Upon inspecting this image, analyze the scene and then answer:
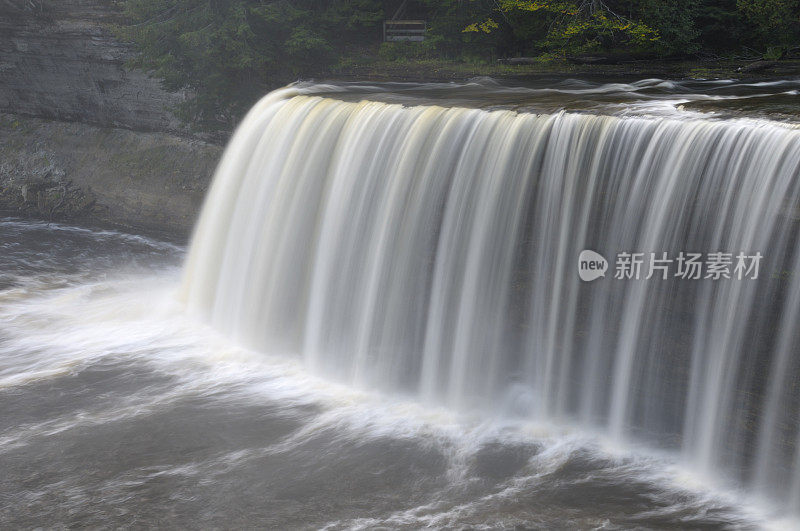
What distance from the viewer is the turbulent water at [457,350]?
7.41 metres

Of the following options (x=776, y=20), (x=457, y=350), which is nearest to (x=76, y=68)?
(x=457, y=350)

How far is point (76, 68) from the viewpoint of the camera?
1905 centimetres

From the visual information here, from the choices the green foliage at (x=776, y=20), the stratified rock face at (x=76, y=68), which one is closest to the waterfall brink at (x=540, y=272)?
the stratified rock face at (x=76, y=68)

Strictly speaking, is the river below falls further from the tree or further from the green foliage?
the green foliage

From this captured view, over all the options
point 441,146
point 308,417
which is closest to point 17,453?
point 308,417

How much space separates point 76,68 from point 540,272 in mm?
14394

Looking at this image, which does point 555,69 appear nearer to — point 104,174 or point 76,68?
point 104,174

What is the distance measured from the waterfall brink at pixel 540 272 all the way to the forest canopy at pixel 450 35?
554cm

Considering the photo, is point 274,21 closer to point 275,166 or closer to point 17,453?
point 275,166

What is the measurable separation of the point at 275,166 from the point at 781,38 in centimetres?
1027

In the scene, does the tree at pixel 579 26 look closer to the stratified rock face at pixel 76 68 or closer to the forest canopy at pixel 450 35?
the forest canopy at pixel 450 35

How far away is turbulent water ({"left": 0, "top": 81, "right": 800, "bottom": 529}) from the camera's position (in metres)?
7.41

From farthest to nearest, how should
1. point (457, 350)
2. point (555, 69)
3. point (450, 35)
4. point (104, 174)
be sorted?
point (450, 35), point (104, 174), point (555, 69), point (457, 350)

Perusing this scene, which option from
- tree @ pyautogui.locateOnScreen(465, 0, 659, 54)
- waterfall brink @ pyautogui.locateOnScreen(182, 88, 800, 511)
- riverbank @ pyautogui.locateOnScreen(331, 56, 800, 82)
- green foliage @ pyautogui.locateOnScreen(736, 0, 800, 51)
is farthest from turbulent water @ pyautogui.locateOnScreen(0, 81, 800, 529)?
tree @ pyautogui.locateOnScreen(465, 0, 659, 54)
